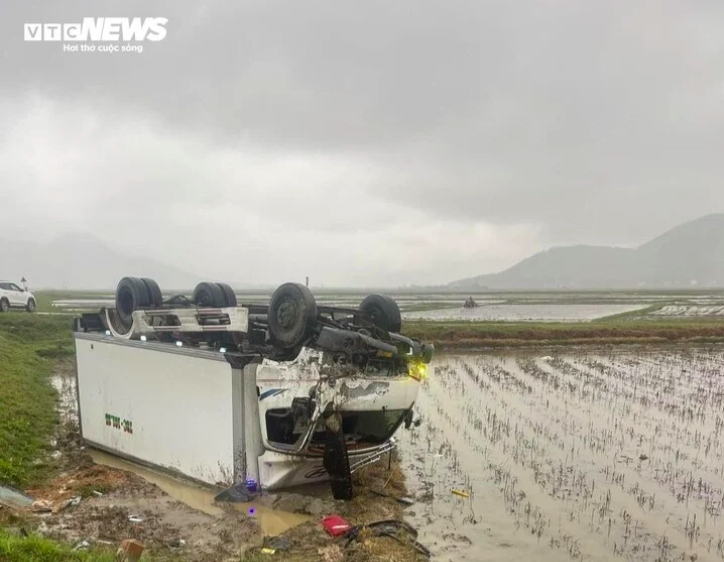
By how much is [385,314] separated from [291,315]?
5.86 feet

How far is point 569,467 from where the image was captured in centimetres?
883

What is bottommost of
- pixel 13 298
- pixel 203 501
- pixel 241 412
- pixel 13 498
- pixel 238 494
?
pixel 203 501

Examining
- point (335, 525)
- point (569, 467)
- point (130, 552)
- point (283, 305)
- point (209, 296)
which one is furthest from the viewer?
point (209, 296)

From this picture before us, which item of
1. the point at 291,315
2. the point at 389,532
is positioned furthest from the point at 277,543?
the point at 291,315

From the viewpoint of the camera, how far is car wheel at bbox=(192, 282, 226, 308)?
912 cm

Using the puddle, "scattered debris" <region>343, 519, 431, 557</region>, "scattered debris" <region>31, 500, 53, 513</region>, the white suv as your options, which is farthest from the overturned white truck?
the white suv

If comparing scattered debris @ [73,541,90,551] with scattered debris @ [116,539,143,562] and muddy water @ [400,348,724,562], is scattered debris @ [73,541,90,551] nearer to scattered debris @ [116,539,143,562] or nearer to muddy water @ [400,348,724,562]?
scattered debris @ [116,539,143,562]

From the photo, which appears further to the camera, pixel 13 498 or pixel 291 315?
pixel 291 315

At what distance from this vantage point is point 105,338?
31.6 feet

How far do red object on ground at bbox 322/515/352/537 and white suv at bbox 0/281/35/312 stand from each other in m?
25.1

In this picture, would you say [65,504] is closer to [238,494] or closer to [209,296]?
[238,494]

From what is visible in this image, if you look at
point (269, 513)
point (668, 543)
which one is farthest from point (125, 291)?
point (668, 543)

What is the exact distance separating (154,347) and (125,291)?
1.46 metres

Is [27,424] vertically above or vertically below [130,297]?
below
